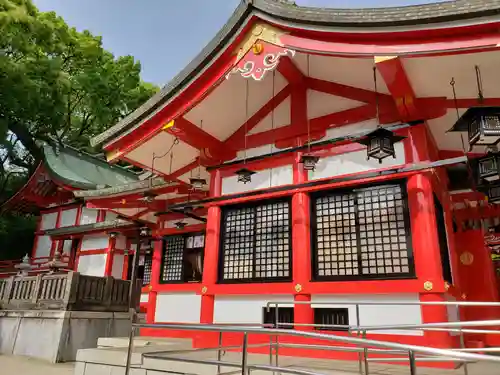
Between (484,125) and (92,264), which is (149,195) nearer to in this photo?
(92,264)

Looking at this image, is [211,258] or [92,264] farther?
[92,264]

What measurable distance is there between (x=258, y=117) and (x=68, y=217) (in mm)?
17138

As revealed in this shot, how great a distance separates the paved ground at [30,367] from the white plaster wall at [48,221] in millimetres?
12412

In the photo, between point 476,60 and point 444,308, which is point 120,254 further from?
point 476,60

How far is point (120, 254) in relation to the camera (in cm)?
1927

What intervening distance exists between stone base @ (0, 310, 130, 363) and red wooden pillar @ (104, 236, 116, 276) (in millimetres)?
5464

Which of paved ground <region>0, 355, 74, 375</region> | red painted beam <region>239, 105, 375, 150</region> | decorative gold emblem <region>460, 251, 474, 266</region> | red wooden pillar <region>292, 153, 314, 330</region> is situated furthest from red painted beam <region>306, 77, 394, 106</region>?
paved ground <region>0, 355, 74, 375</region>

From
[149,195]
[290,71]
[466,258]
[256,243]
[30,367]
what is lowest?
[30,367]

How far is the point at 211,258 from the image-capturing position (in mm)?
9227

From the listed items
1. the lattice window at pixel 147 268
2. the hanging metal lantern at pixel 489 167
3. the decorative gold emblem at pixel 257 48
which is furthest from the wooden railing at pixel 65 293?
the hanging metal lantern at pixel 489 167

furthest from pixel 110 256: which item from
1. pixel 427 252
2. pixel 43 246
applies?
pixel 427 252

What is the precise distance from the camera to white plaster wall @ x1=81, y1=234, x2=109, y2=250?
19406mm

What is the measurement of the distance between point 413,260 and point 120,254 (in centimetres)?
1598

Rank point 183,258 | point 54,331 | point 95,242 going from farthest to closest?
point 95,242
point 183,258
point 54,331
